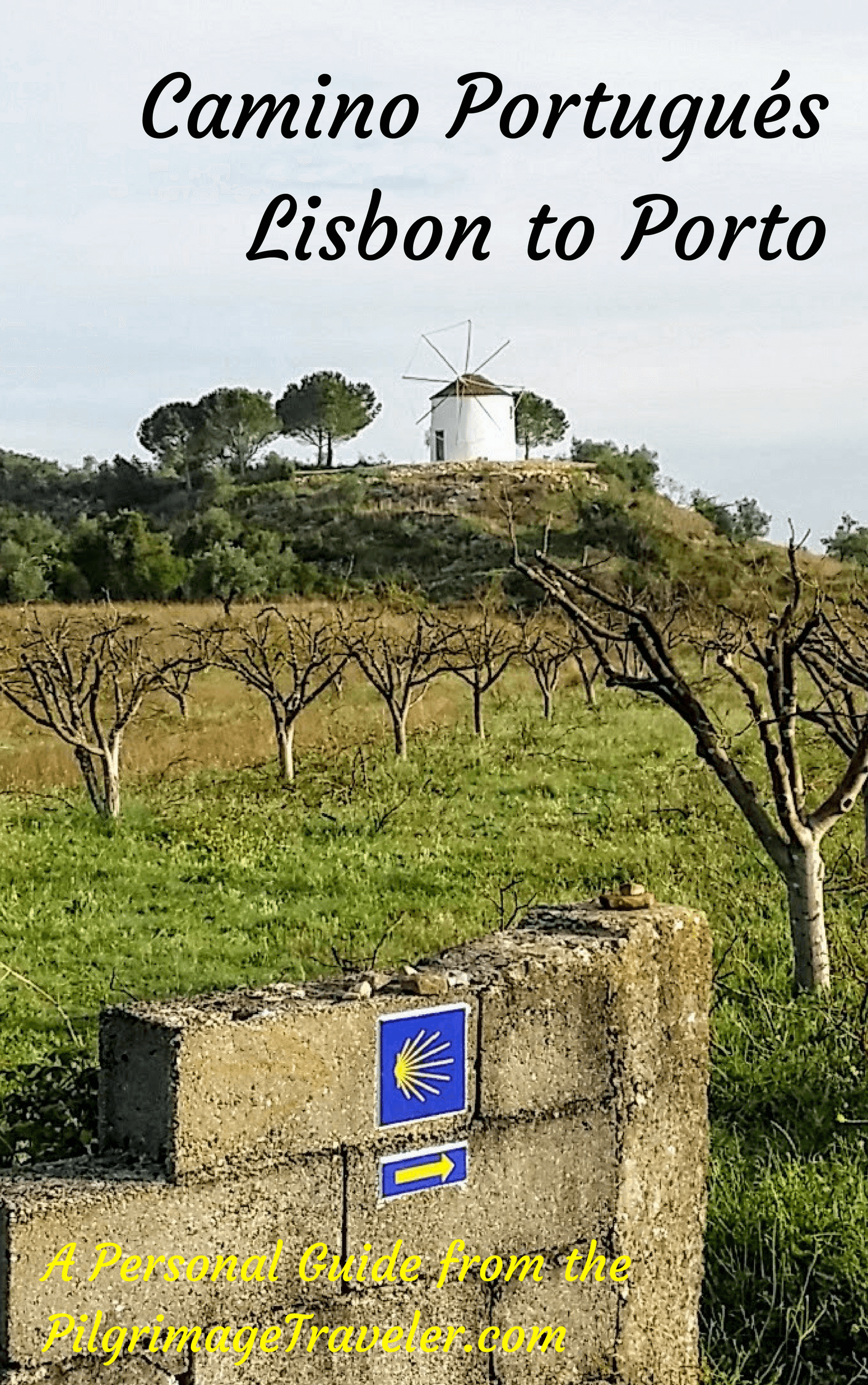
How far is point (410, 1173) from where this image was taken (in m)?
3.58

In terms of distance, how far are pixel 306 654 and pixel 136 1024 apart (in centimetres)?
2008

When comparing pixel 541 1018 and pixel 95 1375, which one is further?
pixel 541 1018

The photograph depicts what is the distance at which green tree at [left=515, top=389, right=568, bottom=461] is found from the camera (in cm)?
7781

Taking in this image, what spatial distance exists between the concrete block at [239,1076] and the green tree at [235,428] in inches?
2873

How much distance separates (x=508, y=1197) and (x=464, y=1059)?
395 mm

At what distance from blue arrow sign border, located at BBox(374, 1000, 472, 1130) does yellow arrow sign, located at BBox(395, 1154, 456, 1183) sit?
0.10 m

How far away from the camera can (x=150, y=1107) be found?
3.30 m

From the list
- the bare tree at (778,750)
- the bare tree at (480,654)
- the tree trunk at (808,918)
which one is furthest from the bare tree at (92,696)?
the tree trunk at (808,918)

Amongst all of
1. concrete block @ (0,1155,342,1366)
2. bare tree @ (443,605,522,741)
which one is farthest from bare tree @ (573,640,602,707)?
concrete block @ (0,1155,342,1366)

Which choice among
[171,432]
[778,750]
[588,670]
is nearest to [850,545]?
[588,670]

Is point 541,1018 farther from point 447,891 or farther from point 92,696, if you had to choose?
point 92,696

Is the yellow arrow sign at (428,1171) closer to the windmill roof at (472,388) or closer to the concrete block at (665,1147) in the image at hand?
the concrete block at (665,1147)

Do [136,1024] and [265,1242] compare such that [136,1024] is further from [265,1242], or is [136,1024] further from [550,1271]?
[550,1271]

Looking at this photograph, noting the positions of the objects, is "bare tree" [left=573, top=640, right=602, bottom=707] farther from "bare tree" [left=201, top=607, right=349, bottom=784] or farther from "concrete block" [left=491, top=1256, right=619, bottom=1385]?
"concrete block" [left=491, top=1256, right=619, bottom=1385]
